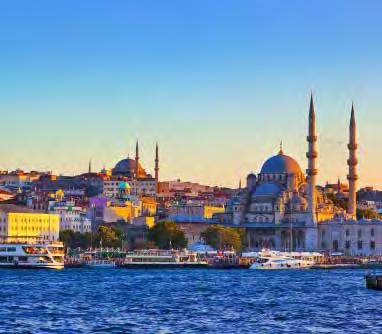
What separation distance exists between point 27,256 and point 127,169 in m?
66.7

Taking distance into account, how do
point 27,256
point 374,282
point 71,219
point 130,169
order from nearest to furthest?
point 374,282 < point 27,256 < point 71,219 < point 130,169

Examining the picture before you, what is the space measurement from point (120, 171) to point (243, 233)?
134 ft

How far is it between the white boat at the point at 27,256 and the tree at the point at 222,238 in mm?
22377

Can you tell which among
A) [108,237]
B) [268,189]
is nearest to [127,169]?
[268,189]

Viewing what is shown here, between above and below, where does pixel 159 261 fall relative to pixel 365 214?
below

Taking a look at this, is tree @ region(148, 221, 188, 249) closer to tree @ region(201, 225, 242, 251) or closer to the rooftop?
tree @ region(201, 225, 242, 251)

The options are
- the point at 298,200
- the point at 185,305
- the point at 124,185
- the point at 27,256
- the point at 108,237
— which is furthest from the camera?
the point at 124,185

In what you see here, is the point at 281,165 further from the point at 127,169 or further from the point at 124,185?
the point at 127,169

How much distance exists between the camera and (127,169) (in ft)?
422

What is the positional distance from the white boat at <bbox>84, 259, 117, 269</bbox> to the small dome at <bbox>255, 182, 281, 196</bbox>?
2456 cm

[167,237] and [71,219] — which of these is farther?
[71,219]

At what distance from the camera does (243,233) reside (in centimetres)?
8969

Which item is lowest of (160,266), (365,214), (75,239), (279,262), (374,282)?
(374,282)

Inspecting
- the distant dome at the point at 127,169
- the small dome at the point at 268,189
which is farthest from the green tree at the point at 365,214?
the distant dome at the point at 127,169
